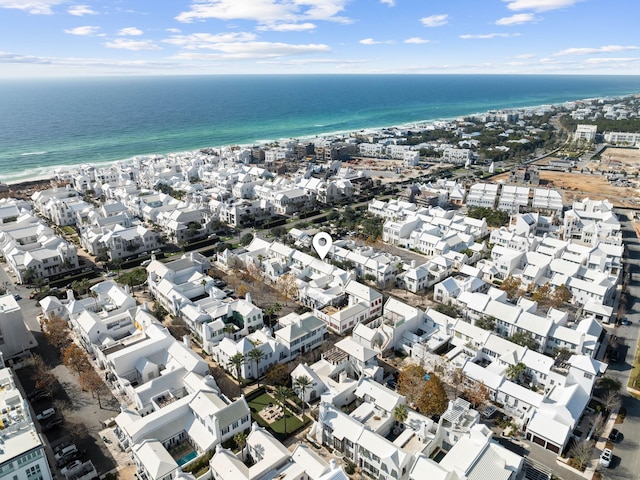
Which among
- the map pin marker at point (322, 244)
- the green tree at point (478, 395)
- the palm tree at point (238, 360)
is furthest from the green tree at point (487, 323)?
the palm tree at point (238, 360)

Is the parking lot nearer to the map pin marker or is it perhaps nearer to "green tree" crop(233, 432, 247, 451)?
"green tree" crop(233, 432, 247, 451)

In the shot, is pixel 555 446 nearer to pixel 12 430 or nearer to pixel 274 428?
pixel 274 428

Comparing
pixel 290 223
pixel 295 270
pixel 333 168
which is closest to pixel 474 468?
pixel 295 270

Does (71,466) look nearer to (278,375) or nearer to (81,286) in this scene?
(278,375)

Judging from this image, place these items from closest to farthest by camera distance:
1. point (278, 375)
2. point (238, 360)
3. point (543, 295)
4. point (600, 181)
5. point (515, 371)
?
point (238, 360), point (515, 371), point (278, 375), point (543, 295), point (600, 181)

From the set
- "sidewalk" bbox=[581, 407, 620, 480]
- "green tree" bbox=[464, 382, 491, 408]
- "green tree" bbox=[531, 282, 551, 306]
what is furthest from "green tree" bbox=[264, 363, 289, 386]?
"green tree" bbox=[531, 282, 551, 306]

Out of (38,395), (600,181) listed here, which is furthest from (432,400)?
(600,181)
